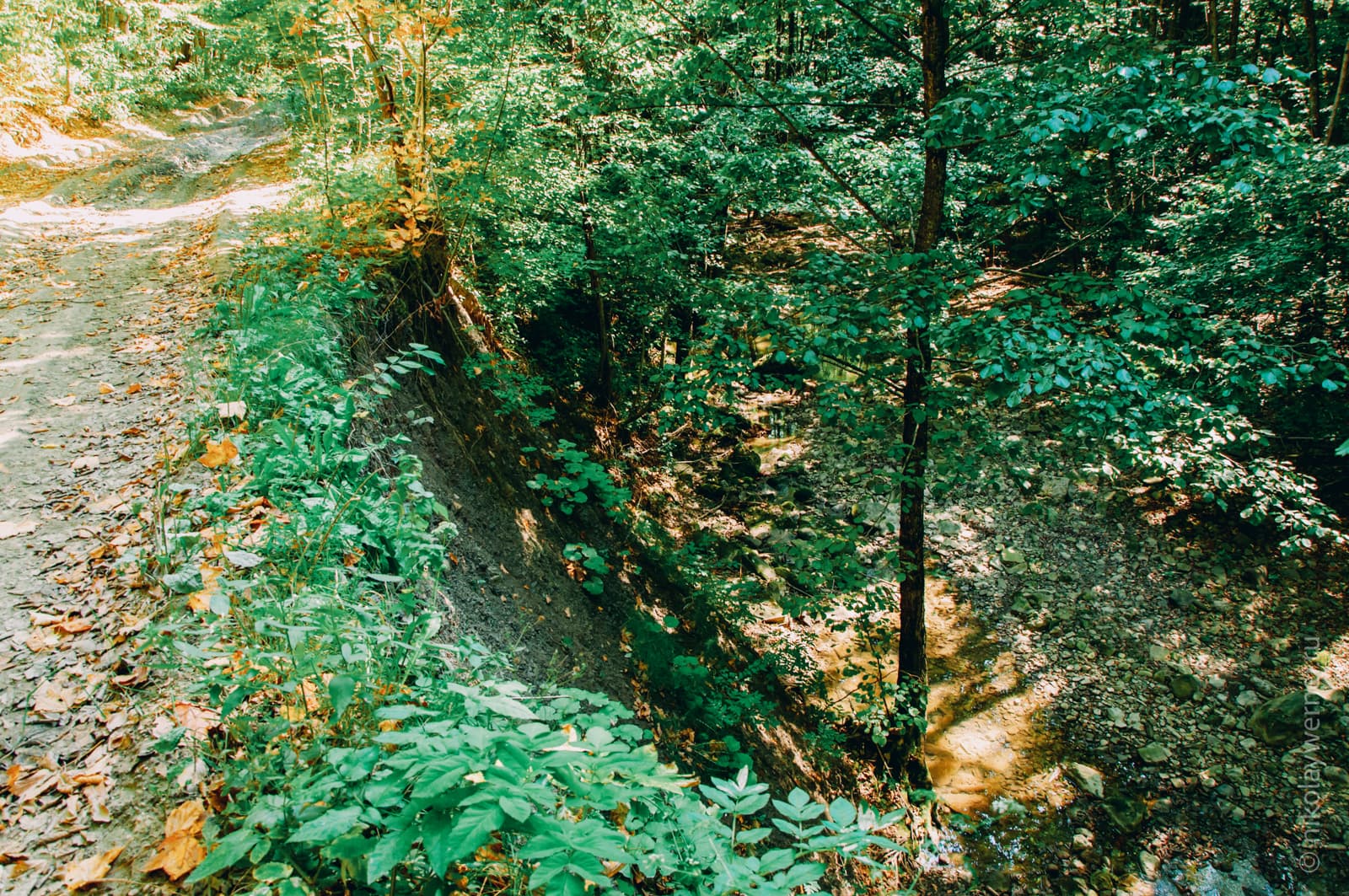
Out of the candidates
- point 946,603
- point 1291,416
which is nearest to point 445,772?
point 946,603

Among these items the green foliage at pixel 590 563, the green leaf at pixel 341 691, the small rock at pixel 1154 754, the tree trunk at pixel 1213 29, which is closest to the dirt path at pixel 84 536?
the green leaf at pixel 341 691

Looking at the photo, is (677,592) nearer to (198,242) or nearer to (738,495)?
(738,495)

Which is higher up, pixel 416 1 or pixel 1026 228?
pixel 416 1

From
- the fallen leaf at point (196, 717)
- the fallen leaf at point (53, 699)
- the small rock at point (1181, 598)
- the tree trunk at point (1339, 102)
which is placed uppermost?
the tree trunk at point (1339, 102)

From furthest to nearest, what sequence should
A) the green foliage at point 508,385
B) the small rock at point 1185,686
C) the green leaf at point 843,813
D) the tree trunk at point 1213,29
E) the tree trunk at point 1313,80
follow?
the tree trunk at point 1213,29 → the tree trunk at point 1313,80 → the small rock at point 1185,686 → the green foliage at point 508,385 → the green leaf at point 843,813

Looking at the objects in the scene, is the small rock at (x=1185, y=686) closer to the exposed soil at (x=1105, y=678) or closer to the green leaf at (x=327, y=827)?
Result: the exposed soil at (x=1105, y=678)

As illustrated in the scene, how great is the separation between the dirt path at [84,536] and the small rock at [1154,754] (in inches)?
332

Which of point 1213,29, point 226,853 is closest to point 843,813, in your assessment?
point 226,853

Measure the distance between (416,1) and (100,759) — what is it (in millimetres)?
5498

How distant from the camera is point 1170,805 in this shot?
6266 mm

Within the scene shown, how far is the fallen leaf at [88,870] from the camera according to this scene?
1937mm

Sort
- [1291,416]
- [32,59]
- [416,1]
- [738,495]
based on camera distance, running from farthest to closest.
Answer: [32,59]
[738,495]
[1291,416]
[416,1]

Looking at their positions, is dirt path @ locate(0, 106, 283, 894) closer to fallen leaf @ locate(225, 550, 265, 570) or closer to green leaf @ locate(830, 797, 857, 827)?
fallen leaf @ locate(225, 550, 265, 570)

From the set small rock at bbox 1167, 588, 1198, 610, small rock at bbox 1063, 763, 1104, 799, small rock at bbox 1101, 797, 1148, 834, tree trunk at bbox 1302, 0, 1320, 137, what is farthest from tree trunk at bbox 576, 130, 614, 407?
tree trunk at bbox 1302, 0, 1320, 137
